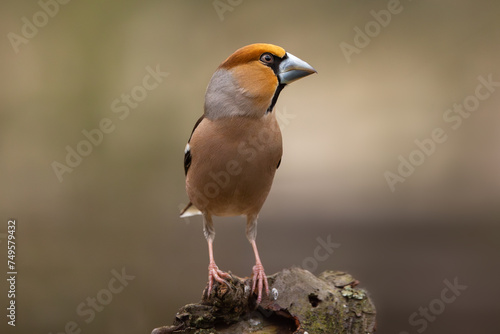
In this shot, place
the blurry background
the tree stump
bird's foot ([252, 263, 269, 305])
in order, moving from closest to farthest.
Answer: the tree stump < bird's foot ([252, 263, 269, 305]) < the blurry background

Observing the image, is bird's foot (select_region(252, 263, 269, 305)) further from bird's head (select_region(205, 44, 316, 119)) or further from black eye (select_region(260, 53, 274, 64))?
black eye (select_region(260, 53, 274, 64))

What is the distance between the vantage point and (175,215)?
344 cm

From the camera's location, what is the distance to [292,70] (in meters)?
1.79

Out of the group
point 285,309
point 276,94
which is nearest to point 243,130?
point 276,94

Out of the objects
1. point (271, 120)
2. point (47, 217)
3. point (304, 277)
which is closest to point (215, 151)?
point (271, 120)

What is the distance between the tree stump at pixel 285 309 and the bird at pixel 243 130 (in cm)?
6

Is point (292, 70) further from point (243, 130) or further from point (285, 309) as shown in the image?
point (285, 309)

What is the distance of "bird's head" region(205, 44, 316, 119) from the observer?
5.87ft

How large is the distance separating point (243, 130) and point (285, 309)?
75 cm

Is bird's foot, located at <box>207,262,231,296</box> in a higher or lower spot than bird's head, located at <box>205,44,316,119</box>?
lower

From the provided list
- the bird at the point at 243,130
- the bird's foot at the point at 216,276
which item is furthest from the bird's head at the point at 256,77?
the bird's foot at the point at 216,276

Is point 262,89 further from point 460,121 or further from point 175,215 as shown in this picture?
point 460,121

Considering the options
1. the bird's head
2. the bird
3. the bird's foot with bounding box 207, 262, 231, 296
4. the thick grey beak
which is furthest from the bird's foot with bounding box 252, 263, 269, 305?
the thick grey beak

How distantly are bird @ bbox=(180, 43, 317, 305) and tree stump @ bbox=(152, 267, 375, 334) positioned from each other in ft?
0.20
